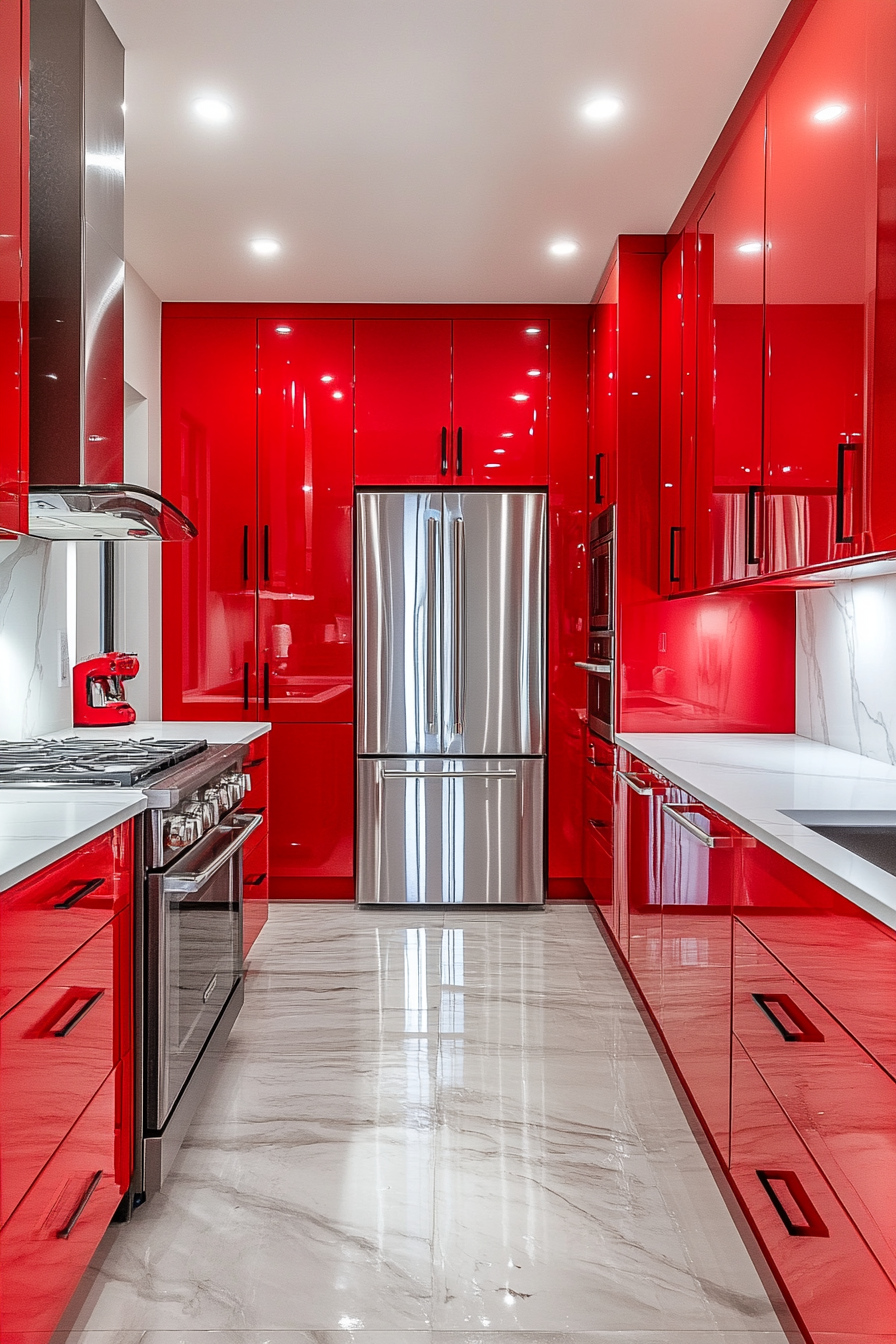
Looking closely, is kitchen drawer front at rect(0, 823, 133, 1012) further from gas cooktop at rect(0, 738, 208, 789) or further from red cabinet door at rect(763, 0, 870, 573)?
red cabinet door at rect(763, 0, 870, 573)

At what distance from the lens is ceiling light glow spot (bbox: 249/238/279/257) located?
3551 mm

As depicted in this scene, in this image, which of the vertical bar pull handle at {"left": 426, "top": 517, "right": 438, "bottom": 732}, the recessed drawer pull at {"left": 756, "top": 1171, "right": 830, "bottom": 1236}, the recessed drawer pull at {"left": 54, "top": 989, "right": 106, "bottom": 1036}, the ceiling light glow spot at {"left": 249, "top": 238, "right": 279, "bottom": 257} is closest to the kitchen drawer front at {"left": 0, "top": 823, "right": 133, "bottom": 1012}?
the recessed drawer pull at {"left": 54, "top": 989, "right": 106, "bottom": 1036}

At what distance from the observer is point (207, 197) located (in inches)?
126

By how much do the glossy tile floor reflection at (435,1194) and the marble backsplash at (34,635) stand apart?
116 cm

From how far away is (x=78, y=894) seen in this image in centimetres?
157

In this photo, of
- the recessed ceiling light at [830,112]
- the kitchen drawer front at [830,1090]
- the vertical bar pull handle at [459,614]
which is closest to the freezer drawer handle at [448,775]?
the vertical bar pull handle at [459,614]

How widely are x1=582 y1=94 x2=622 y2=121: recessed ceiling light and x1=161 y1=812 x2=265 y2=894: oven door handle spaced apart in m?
2.23

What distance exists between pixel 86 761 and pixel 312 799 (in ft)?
6.73

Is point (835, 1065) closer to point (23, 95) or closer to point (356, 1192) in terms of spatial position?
point (356, 1192)

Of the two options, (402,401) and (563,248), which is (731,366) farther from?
(402,401)

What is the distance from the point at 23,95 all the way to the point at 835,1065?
222 centimetres

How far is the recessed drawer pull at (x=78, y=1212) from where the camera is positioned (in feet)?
4.84

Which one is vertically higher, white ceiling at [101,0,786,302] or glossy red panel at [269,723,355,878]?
white ceiling at [101,0,786,302]

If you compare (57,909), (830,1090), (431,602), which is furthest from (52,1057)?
(431,602)
